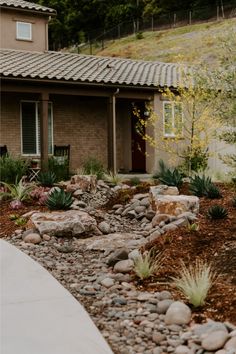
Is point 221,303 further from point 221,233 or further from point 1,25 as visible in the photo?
point 1,25

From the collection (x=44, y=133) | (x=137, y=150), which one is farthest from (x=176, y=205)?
(x=137, y=150)

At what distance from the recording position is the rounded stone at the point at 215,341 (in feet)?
14.9

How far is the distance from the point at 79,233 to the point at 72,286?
8.69 ft

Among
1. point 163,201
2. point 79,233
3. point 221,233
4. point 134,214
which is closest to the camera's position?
point 221,233

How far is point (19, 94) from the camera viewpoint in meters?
18.3

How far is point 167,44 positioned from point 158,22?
27.0 ft

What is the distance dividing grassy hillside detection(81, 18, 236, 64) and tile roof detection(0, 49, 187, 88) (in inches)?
714

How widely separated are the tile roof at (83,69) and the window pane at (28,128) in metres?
1.49

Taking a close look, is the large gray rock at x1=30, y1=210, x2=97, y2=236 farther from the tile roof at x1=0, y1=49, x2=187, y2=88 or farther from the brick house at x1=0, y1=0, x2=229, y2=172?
the brick house at x1=0, y1=0, x2=229, y2=172

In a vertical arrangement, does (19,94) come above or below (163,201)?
above

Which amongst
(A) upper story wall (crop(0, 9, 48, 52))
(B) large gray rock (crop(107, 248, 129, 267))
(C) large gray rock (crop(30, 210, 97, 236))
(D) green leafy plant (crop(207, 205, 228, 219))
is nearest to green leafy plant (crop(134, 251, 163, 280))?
(B) large gray rock (crop(107, 248, 129, 267))

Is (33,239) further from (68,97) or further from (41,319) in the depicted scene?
(68,97)

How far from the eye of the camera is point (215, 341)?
15.0 feet

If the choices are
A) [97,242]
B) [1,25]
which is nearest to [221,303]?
[97,242]
